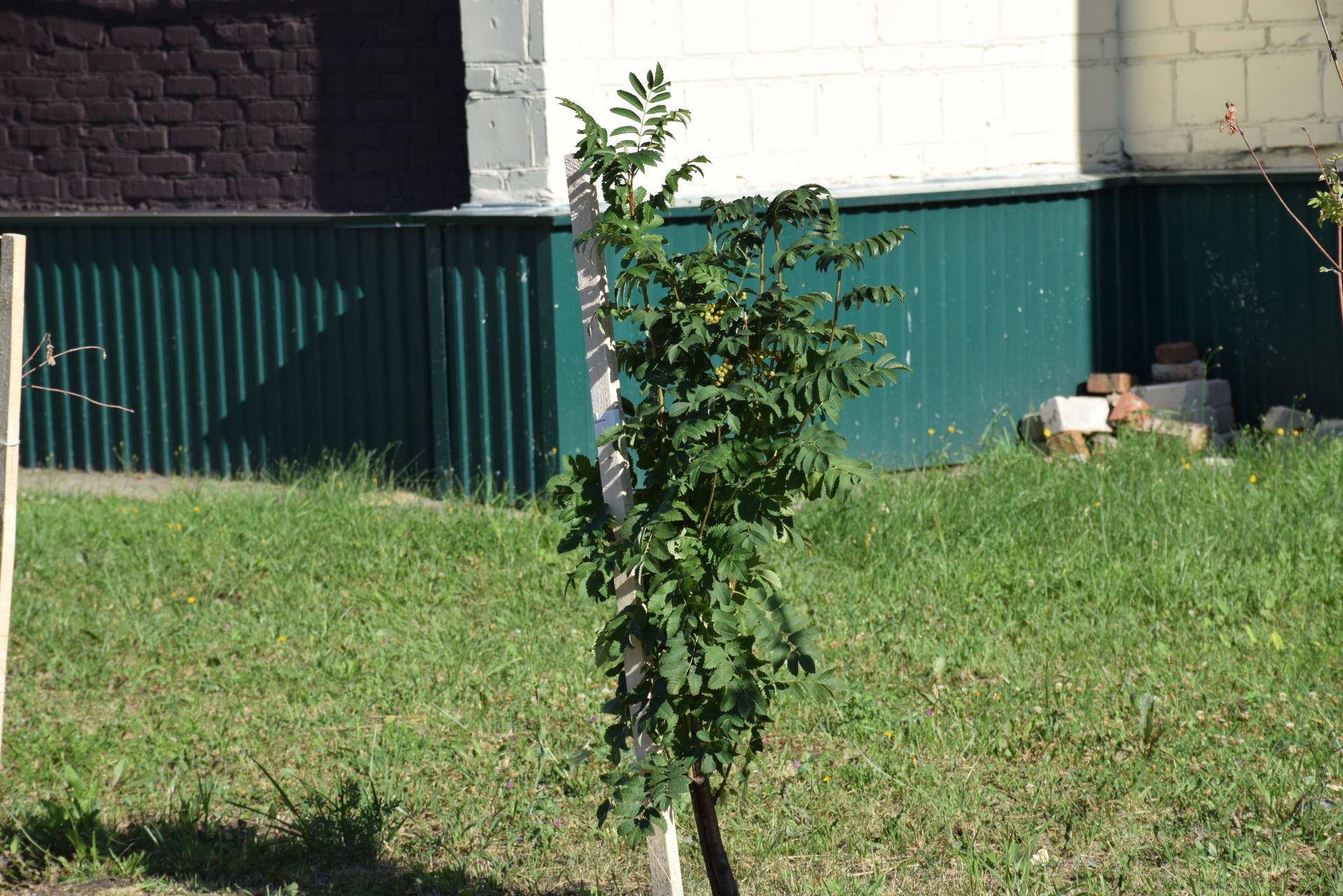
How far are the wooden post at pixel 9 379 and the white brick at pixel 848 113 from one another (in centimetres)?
495

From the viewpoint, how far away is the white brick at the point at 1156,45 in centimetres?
873

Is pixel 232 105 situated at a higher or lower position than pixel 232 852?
higher

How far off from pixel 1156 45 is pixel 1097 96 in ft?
1.39

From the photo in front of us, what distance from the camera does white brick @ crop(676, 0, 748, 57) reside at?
24.2 ft

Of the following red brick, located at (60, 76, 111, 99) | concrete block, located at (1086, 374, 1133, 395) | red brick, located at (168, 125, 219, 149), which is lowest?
concrete block, located at (1086, 374, 1133, 395)

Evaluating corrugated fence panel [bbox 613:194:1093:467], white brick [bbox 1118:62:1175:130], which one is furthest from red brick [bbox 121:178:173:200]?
white brick [bbox 1118:62:1175:130]

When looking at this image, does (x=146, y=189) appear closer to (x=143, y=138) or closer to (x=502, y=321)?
(x=143, y=138)

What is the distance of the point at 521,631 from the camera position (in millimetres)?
5582

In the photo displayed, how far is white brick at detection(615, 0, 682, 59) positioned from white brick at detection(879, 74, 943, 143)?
133cm

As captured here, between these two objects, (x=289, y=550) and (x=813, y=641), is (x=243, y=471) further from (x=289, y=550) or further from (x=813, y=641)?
(x=813, y=641)

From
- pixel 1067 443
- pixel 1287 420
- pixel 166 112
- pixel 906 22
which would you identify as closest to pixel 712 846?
pixel 1067 443

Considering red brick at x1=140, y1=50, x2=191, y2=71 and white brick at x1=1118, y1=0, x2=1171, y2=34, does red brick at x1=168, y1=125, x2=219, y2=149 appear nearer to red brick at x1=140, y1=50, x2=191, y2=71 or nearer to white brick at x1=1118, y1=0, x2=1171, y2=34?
red brick at x1=140, y1=50, x2=191, y2=71

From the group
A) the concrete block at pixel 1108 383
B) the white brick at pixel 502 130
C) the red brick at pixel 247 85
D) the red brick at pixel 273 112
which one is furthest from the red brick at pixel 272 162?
the concrete block at pixel 1108 383

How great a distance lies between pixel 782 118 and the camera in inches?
304
